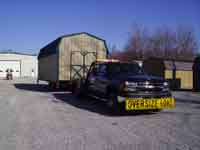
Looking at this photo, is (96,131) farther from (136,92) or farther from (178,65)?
(178,65)

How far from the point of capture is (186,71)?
24953mm

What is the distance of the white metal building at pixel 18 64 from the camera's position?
45250 mm

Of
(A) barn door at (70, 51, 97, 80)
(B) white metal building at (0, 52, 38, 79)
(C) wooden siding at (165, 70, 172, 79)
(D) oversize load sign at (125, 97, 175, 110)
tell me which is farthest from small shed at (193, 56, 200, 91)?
(B) white metal building at (0, 52, 38, 79)

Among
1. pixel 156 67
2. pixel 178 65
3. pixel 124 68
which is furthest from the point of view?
pixel 156 67

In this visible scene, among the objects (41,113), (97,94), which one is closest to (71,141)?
(41,113)

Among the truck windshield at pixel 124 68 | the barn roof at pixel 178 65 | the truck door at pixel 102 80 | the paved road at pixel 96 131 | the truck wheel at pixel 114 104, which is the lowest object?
the paved road at pixel 96 131

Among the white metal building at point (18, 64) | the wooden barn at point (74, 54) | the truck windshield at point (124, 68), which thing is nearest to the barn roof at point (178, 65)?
the wooden barn at point (74, 54)

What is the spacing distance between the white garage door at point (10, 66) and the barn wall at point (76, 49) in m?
32.8

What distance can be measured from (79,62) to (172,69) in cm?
1168

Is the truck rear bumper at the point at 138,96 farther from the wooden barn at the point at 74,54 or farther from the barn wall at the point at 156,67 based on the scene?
the barn wall at the point at 156,67

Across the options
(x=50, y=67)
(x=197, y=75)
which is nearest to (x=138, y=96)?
(x=50, y=67)

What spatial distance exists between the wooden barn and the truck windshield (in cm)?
654

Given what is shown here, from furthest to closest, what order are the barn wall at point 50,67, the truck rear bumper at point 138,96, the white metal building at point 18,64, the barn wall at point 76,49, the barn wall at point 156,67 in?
1. the white metal building at point 18,64
2. the barn wall at point 156,67
3. the barn wall at point 50,67
4. the barn wall at point 76,49
5. the truck rear bumper at point 138,96

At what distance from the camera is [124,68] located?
9.47 m
